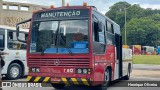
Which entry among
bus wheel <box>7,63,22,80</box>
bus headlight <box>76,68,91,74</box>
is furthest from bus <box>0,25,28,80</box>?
bus headlight <box>76,68,91,74</box>

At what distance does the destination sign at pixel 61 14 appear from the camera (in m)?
10.6

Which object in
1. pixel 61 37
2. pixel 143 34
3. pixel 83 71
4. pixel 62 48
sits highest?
pixel 143 34

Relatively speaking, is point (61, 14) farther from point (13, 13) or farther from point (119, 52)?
point (13, 13)

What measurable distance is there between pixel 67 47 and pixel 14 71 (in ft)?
20.5

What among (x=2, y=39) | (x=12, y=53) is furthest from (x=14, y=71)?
(x=2, y=39)

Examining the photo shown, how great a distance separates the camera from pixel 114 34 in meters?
13.5

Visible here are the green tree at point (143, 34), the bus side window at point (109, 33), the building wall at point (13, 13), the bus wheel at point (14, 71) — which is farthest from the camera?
the green tree at point (143, 34)

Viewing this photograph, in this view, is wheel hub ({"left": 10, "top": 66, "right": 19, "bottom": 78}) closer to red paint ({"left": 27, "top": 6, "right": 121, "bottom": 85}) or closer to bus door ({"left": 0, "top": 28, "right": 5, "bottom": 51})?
bus door ({"left": 0, "top": 28, "right": 5, "bottom": 51})

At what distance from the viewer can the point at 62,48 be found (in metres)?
10.3

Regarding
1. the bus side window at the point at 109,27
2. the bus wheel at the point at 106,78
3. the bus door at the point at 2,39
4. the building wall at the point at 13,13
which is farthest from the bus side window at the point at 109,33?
the building wall at the point at 13,13

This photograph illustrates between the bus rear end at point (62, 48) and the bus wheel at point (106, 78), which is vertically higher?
the bus rear end at point (62, 48)

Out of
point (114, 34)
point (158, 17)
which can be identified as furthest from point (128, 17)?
point (114, 34)

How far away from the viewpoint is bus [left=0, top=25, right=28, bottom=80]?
14.9 m

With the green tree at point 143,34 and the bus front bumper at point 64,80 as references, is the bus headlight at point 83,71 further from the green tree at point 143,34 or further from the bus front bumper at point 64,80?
the green tree at point 143,34
